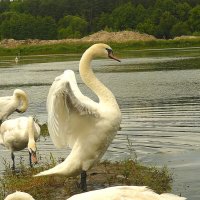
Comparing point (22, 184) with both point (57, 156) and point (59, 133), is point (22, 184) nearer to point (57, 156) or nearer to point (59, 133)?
point (59, 133)

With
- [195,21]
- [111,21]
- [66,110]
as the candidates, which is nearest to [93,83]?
[66,110]

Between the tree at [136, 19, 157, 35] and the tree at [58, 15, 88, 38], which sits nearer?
the tree at [136, 19, 157, 35]

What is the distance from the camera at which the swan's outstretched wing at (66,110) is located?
9062mm

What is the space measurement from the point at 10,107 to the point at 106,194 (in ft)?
38.2

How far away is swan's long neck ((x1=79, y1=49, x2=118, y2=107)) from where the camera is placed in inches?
386

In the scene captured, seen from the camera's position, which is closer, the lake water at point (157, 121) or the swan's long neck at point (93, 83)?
the swan's long neck at point (93, 83)

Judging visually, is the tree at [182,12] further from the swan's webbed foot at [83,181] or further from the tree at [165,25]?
the swan's webbed foot at [83,181]

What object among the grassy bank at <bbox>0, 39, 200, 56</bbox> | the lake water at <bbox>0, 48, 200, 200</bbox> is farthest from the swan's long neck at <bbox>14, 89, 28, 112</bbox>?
the grassy bank at <bbox>0, 39, 200, 56</bbox>

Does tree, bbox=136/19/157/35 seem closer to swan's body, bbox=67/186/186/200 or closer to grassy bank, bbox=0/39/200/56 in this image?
grassy bank, bbox=0/39/200/56

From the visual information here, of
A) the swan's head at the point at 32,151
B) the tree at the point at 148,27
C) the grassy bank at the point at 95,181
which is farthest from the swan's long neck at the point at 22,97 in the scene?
the tree at the point at 148,27

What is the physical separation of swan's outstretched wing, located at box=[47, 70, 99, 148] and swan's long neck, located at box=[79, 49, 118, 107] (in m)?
0.24

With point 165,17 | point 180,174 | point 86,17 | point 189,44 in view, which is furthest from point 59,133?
point 86,17

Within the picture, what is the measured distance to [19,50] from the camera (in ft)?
274

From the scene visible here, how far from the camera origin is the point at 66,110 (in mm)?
9453
